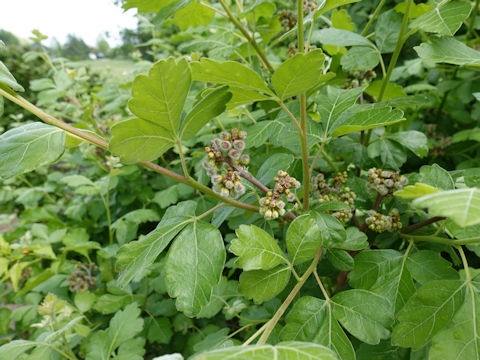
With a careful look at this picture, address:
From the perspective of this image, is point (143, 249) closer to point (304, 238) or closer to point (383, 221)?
point (304, 238)

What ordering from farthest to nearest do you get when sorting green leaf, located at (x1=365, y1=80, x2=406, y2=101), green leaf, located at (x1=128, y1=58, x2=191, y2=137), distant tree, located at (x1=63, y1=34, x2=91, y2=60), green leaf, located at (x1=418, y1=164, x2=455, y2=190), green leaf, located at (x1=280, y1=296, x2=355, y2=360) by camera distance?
distant tree, located at (x1=63, y1=34, x2=91, y2=60)
green leaf, located at (x1=365, y1=80, x2=406, y2=101)
green leaf, located at (x1=418, y1=164, x2=455, y2=190)
green leaf, located at (x1=280, y1=296, x2=355, y2=360)
green leaf, located at (x1=128, y1=58, x2=191, y2=137)

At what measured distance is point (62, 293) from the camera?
5.35 feet

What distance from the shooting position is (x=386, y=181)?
2.81 feet

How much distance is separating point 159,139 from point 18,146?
30 cm

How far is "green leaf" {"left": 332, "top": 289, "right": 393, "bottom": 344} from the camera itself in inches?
26.3

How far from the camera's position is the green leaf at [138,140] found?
62 centimetres

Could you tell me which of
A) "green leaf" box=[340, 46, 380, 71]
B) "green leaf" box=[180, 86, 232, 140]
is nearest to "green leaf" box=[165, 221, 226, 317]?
"green leaf" box=[180, 86, 232, 140]

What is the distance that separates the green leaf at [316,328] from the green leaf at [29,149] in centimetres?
62

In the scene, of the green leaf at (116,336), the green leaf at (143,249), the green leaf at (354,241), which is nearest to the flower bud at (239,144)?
the green leaf at (143,249)

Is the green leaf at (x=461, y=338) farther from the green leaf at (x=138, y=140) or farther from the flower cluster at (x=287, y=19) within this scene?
the flower cluster at (x=287, y=19)

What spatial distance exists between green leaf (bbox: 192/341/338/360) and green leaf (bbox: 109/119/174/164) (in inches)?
15.5

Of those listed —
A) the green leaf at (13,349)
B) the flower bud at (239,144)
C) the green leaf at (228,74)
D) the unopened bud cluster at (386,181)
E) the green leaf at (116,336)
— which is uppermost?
the green leaf at (228,74)

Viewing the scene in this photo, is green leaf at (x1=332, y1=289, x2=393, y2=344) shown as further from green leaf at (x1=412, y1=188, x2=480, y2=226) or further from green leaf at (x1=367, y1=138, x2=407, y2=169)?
green leaf at (x1=367, y1=138, x2=407, y2=169)

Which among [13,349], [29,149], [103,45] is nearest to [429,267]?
[29,149]
